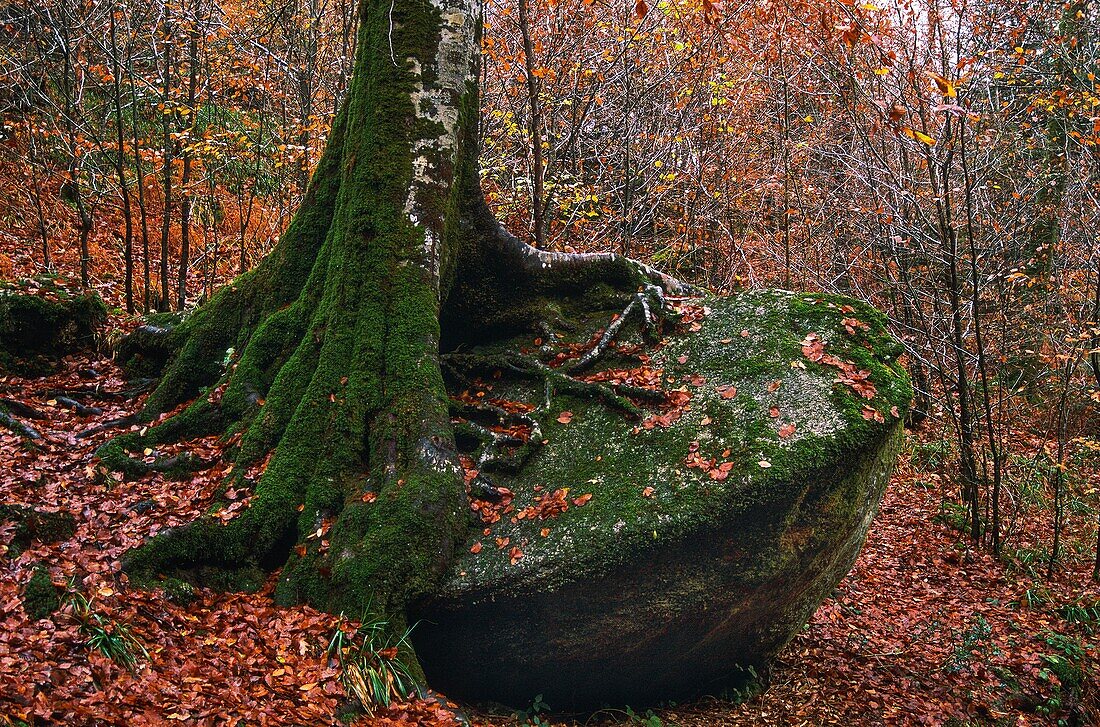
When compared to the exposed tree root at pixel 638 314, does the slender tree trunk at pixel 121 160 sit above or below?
above

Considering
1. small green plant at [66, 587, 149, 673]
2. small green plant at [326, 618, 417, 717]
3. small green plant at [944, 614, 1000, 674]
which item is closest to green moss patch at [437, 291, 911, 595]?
small green plant at [326, 618, 417, 717]

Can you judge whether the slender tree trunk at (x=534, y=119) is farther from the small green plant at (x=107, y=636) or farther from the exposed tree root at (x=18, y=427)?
the small green plant at (x=107, y=636)

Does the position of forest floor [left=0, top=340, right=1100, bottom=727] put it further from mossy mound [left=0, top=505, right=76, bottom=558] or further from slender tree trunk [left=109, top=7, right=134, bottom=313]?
slender tree trunk [left=109, top=7, right=134, bottom=313]

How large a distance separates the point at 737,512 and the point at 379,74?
4.72 metres

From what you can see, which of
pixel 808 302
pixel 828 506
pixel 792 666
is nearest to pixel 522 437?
pixel 828 506

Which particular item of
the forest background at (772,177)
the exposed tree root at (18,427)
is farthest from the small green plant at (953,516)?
the exposed tree root at (18,427)

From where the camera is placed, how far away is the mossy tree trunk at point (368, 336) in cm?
490

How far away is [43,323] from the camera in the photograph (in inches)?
302

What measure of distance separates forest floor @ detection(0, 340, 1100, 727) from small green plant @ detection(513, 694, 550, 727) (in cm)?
3

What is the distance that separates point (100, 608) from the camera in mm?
4027

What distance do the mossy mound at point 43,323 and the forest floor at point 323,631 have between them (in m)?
0.25

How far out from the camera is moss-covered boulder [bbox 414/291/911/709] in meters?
4.92

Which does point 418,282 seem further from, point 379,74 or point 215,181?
point 215,181

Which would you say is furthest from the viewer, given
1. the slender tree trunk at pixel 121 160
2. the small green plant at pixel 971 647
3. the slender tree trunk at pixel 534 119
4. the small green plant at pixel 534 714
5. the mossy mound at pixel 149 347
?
the slender tree trunk at pixel 121 160
